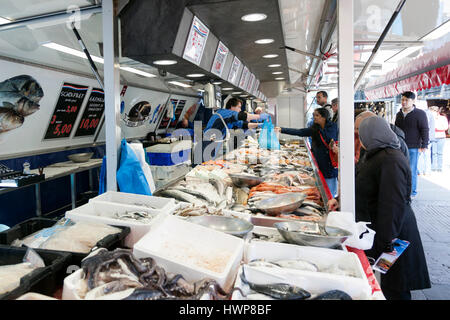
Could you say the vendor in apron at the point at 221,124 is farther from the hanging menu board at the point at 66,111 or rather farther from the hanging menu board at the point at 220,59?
the hanging menu board at the point at 66,111

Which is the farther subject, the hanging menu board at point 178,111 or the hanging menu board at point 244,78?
the hanging menu board at point 178,111

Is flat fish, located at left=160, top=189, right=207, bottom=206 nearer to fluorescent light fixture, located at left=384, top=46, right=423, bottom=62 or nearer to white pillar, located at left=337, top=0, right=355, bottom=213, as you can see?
white pillar, located at left=337, top=0, right=355, bottom=213

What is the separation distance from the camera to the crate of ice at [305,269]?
4.03 feet

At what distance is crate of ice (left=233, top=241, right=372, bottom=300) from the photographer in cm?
123

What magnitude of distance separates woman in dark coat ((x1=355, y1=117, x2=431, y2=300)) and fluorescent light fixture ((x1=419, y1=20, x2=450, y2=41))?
125 inches

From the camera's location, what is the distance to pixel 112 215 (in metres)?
2.14

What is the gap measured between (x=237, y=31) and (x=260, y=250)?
300cm

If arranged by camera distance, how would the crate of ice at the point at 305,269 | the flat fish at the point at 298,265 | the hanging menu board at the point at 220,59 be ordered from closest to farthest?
the crate of ice at the point at 305,269 → the flat fish at the point at 298,265 → the hanging menu board at the point at 220,59

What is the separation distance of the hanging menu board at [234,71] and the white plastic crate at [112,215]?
359cm

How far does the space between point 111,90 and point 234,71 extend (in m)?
3.19

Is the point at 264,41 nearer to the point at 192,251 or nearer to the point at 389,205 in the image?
the point at 389,205

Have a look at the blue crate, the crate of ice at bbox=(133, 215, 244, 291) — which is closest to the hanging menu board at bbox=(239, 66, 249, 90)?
the blue crate

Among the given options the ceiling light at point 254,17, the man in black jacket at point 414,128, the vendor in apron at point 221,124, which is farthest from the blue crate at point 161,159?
the man in black jacket at point 414,128
